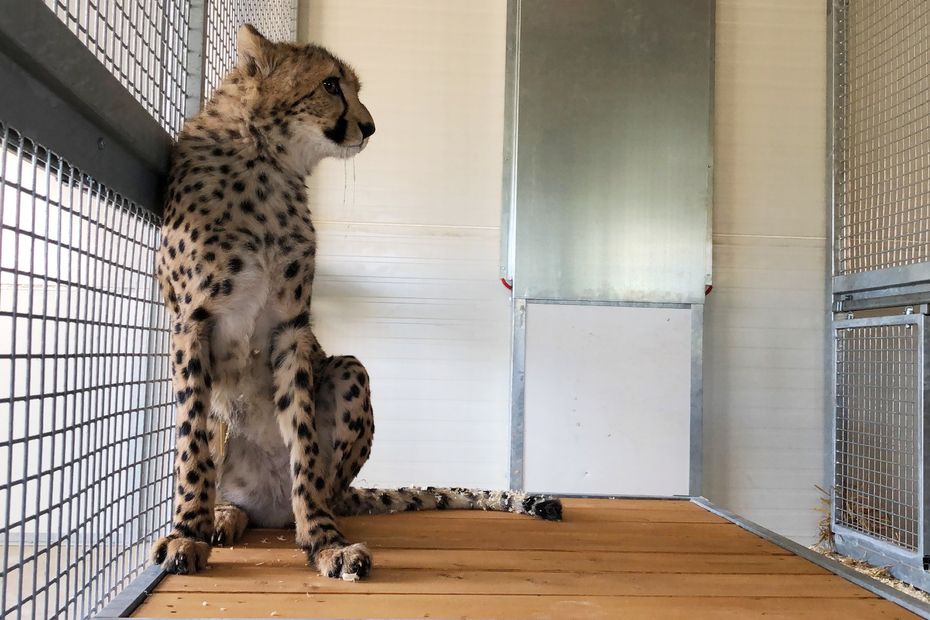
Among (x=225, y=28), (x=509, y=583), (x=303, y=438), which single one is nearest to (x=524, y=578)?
(x=509, y=583)

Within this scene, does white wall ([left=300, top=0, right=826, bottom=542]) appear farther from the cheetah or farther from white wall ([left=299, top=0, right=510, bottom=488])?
the cheetah

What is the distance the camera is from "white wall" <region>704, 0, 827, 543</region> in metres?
4.08

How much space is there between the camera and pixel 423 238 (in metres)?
3.99

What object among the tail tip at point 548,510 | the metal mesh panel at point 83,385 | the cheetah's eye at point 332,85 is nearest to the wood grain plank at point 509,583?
the metal mesh panel at point 83,385

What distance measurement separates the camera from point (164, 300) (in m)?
1.77

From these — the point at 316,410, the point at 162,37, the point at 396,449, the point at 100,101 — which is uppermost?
the point at 162,37

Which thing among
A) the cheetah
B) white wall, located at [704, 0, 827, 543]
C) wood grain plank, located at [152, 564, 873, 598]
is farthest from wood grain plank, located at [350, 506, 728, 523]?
white wall, located at [704, 0, 827, 543]

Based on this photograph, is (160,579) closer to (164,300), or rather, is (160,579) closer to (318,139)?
(164,300)

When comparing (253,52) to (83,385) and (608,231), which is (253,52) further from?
(608,231)

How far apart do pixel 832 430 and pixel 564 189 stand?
1.90 meters

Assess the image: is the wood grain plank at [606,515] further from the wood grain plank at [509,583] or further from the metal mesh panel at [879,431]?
the metal mesh panel at [879,431]

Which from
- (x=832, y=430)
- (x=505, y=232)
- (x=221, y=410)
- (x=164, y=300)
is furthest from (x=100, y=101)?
(x=832, y=430)

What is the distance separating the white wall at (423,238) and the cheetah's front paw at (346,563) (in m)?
2.40

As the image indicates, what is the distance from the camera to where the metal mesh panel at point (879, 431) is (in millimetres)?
3535
